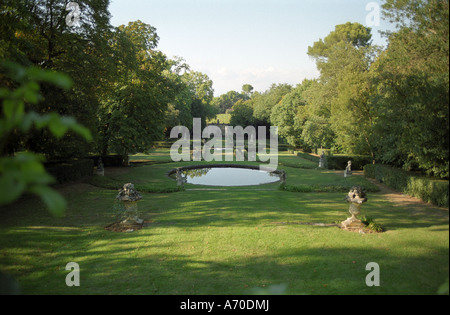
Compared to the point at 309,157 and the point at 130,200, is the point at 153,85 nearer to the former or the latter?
the point at 130,200

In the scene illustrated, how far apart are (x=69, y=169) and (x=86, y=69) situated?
223 inches

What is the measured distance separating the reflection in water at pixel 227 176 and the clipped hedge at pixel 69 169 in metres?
6.37

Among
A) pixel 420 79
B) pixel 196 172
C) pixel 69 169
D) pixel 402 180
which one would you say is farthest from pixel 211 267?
pixel 196 172

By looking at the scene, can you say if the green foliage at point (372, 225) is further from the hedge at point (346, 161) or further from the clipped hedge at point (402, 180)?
the hedge at point (346, 161)

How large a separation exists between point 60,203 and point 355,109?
82.0 feet

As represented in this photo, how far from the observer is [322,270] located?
243 inches

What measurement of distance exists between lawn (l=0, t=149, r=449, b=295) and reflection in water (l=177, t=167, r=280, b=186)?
7.06 meters

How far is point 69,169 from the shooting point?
51.8 ft

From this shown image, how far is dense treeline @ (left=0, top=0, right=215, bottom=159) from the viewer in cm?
1044

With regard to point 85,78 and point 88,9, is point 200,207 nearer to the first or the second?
point 85,78

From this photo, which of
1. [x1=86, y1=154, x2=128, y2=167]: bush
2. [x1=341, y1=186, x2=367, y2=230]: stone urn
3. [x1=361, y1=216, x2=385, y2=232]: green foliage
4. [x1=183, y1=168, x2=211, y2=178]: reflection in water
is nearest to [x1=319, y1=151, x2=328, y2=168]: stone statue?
[x1=183, y1=168, x2=211, y2=178]: reflection in water

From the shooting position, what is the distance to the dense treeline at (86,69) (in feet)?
34.2

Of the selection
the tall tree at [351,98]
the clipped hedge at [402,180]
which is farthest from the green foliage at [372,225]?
the tall tree at [351,98]

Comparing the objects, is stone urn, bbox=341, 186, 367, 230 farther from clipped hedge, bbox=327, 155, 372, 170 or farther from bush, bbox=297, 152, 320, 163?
bush, bbox=297, 152, 320, 163
